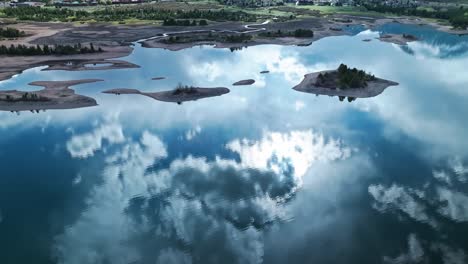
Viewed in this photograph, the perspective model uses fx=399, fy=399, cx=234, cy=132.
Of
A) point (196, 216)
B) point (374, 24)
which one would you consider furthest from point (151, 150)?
point (374, 24)

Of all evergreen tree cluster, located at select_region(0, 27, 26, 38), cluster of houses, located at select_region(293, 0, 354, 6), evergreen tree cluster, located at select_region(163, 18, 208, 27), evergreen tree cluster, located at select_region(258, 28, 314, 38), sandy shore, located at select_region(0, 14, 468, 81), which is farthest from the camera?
cluster of houses, located at select_region(293, 0, 354, 6)

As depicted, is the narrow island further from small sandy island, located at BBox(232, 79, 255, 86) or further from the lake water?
small sandy island, located at BBox(232, 79, 255, 86)

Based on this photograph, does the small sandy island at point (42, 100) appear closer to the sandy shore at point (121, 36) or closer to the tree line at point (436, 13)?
the sandy shore at point (121, 36)

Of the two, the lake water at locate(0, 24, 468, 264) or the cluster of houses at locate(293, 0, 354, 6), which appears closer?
the lake water at locate(0, 24, 468, 264)

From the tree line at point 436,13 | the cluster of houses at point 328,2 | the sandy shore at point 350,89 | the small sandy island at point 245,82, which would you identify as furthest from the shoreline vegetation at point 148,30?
the sandy shore at point 350,89

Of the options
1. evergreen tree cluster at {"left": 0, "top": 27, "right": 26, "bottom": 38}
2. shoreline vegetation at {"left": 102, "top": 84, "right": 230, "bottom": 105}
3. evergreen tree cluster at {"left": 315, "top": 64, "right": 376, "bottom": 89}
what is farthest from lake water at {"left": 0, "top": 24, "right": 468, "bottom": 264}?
evergreen tree cluster at {"left": 0, "top": 27, "right": 26, "bottom": 38}

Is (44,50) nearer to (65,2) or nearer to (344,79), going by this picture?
(344,79)
